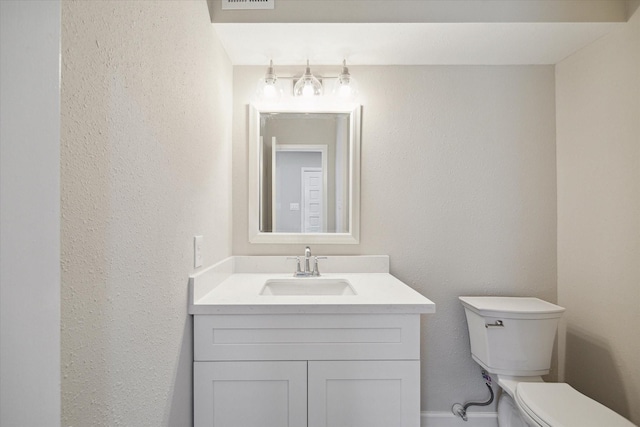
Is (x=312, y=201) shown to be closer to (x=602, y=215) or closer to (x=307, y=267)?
(x=307, y=267)

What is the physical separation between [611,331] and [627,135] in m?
0.89

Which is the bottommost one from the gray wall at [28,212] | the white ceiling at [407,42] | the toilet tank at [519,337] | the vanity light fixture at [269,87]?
the toilet tank at [519,337]

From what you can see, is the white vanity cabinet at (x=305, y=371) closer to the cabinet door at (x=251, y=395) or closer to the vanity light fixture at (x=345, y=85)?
the cabinet door at (x=251, y=395)

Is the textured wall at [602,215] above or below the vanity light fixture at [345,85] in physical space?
below

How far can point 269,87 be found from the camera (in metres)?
1.81

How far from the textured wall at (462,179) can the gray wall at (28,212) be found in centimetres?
135

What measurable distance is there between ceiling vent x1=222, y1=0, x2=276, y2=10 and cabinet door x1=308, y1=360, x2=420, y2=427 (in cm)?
150

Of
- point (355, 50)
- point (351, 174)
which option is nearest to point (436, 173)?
point (351, 174)

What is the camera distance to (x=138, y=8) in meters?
0.88

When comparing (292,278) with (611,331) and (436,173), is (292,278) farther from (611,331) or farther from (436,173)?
(611,331)

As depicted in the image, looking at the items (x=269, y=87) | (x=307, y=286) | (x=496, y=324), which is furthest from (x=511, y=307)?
(x=269, y=87)

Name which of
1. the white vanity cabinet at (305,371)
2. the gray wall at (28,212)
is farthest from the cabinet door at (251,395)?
the gray wall at (28,212)

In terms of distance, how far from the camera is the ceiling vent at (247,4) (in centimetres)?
146

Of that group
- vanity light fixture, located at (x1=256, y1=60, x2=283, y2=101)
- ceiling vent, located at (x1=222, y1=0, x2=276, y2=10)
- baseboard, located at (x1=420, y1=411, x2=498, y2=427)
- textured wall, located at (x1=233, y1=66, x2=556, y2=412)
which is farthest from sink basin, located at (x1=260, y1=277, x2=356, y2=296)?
ceiling vent, located at (x1=222, y1=0, x2=276, y2=10)
